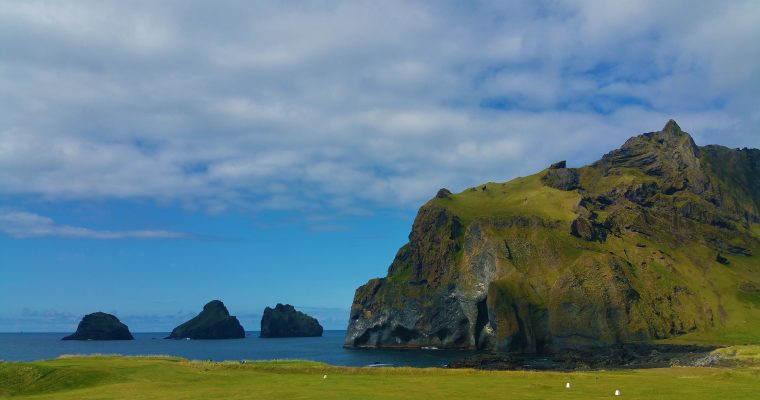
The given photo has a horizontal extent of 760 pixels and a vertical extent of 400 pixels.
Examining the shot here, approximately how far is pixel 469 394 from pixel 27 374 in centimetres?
4674

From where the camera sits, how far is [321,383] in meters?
62.0

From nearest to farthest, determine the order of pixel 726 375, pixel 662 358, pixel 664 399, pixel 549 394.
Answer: pixel 664 399 < pixel 549 394 < pixel 726 375 < pixel 662 358

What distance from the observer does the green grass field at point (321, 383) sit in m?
52.2

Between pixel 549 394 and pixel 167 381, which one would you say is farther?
pixel 167 381

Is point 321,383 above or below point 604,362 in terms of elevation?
above

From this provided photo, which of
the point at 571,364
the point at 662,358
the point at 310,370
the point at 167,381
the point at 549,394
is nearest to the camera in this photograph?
the point at 549,394

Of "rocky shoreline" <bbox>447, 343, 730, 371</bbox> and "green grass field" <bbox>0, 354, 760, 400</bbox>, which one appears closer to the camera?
"green grass field" <bbox>0, 354, 760, 400</bbox>

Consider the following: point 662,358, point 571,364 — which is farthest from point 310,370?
point 662,358

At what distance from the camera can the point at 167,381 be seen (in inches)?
2501

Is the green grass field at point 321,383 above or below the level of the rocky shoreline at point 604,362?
above

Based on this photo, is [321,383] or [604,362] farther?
[604,362]

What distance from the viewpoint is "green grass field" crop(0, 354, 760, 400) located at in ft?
171

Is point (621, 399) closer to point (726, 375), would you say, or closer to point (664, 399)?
point (664, 399)

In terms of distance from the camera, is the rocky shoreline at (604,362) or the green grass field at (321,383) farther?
the rocky shoreline at (604,362)
